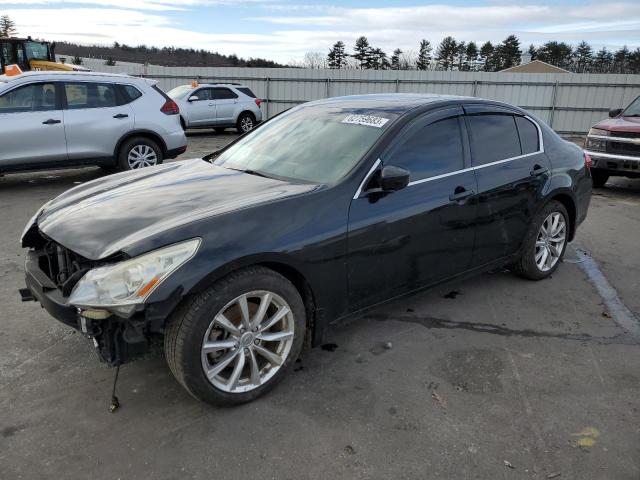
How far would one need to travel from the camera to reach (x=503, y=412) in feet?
9.45

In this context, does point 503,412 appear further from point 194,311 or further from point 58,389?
point 58,389

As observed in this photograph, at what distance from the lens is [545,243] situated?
4.77 metres

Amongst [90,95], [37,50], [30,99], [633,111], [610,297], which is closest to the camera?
[610,297]

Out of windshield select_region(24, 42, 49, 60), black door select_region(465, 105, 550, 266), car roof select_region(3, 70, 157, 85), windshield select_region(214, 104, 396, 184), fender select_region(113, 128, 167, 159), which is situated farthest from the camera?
windshield select_region(24, 42, 49, 60)

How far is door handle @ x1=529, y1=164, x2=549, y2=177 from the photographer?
14.3ft

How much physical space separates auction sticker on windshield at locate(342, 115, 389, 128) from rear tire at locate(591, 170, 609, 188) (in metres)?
7.38

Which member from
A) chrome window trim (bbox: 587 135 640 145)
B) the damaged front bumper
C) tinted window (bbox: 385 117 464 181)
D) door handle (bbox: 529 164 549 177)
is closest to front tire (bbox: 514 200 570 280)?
door handle (bbox: 529 164 549 177)

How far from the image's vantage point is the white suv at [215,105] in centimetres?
1650

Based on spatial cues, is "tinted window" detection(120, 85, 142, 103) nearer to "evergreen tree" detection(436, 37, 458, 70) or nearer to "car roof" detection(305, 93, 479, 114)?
"car roof" detection(305, 93, 479, 114)

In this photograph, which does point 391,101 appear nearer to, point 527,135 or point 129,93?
point 527,135

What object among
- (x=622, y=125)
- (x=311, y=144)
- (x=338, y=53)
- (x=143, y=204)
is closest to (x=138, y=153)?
(x=311, y=144)

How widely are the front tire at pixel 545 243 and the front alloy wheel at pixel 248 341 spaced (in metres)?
2.55

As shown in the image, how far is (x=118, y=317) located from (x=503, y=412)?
2.11 metres

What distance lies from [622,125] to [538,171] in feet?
18.2
